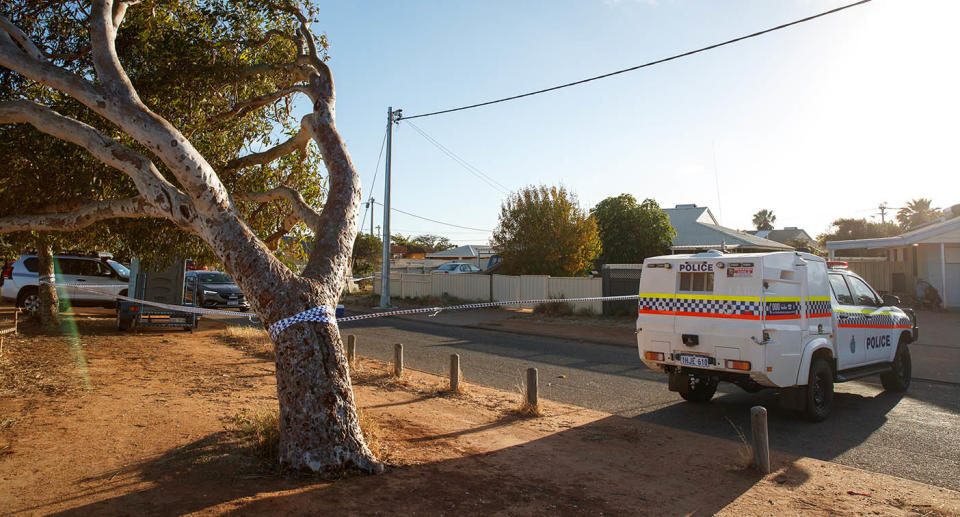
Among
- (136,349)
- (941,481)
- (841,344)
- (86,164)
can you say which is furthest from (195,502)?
(136,349)

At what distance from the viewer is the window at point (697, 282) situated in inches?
314

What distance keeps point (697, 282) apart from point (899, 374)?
464 centimetres

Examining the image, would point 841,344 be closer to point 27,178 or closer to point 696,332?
point 696,332

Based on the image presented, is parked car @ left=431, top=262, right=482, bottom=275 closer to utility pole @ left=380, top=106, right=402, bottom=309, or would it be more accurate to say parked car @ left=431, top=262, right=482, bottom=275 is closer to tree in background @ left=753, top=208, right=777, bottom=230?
utility pole @ left=380, top=106, right=402, bottom=309

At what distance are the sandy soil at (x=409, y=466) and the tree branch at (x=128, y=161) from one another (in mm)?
2332

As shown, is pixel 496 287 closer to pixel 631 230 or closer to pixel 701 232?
pixel 631 230

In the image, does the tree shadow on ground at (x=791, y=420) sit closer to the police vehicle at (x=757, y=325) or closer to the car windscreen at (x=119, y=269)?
the police vehicle at (x=757, y=325)

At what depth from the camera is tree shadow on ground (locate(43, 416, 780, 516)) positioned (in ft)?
15.1

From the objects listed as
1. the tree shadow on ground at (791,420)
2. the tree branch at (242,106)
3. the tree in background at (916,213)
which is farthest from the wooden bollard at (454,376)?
the tree in background at (916,213)

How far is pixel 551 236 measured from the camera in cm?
2548

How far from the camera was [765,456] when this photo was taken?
19.1ft

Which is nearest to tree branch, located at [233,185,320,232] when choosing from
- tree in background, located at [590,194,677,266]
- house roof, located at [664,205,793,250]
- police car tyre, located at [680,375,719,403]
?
police car tyre, located at [680,375,719,403]

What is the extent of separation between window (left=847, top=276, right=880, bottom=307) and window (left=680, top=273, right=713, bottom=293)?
280 cm

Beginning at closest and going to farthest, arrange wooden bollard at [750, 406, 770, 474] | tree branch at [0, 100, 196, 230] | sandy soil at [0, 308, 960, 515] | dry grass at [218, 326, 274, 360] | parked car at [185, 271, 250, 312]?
sandy soil at [0, 308, 960, 515] < wooden bollard at [750, 406, 770, 474] < tree branch at [0, 100, 196, 230] < dry grass at [218, 326, 274, 360] < parked car at [185, 271, 250, 312]
